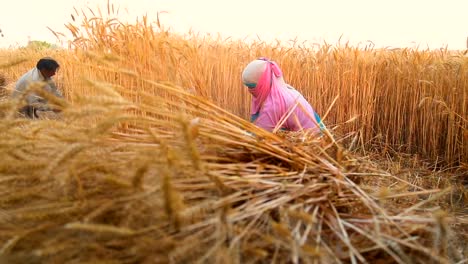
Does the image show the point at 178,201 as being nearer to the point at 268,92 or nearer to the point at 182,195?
the point at 182,195

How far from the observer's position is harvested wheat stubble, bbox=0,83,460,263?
767mm

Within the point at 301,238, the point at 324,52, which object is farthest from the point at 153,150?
the point at 324,52

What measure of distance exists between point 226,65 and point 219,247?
3.52m

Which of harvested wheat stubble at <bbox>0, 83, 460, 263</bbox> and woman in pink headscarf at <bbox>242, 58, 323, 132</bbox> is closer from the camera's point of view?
harvested wheat stubble at <bbox>0, 83, 460, 263</bbox>

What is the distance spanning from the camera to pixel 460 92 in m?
3.46

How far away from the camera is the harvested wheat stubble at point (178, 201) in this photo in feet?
2.52

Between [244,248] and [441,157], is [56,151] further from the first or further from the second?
[441,157]

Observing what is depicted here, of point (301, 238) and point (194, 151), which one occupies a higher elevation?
point (194, 151)

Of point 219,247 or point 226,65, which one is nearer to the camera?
point 219,247

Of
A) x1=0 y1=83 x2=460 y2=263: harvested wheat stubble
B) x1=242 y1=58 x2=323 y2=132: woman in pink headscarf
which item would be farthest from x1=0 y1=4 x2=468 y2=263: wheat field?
x1=242 y1=58 x2=323 y2=132: woman in pink headscarf

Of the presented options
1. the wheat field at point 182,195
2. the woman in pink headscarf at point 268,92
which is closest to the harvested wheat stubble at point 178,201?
the wheat field at point 182,195

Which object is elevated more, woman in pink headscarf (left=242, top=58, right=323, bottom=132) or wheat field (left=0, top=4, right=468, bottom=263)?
woman in pink headscarf (left=242, top=58, right=323, bottom=132)

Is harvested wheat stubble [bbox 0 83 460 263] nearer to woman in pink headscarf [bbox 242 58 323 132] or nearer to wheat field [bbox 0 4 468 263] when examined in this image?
wheat field [bbox 0 4 468 263]

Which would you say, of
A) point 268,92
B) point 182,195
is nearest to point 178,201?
point 182,195
